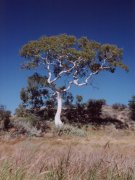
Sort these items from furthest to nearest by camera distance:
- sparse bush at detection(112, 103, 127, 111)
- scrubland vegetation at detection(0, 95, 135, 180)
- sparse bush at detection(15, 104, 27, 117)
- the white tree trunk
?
sparse bush at detection(112, 103, 127, 111)
sparse bush at detection(15, 104, 27, 117)
the white tree trunk
scrubland vegetation at detection(0, 95, 135, 180)

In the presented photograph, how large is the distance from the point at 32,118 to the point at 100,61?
8.64m

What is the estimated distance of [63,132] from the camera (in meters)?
28.7

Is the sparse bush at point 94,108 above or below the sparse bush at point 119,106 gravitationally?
below

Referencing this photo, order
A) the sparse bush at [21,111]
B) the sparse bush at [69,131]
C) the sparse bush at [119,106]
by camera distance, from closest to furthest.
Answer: the sparse bush at [69,131] < the sparse bush at [21,111] < the sparse bush at [119,106]

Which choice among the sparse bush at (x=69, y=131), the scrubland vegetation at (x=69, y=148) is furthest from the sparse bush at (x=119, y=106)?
the sparse bush at (x=69, y=131)

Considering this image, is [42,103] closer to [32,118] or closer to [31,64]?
[31,64]

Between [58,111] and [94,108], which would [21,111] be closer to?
[58,111]

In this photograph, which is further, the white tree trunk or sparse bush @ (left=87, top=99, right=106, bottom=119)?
sparse bush @ (left=87, top=99, right=106, bottom=119)

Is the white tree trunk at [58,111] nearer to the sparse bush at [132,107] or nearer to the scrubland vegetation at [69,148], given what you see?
the scrubland vegetation at [69,148]

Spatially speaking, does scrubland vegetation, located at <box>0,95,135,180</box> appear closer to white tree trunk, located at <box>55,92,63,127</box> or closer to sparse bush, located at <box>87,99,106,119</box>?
sparse bush, located at <box>87,99,106,119</box>

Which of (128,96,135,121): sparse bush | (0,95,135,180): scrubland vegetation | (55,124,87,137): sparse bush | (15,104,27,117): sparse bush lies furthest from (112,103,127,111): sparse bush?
(55,124,87,137): sparse bush

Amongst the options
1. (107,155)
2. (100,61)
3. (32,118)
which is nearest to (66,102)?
(100,61)

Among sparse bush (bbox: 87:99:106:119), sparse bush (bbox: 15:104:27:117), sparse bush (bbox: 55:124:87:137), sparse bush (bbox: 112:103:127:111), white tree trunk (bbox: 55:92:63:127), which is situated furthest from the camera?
sparse bush (bbox: 112:103:127:111)

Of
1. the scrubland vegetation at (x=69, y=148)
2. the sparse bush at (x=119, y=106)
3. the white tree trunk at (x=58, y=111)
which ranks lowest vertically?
the scrubland vegetation at (x=69, y=148)
